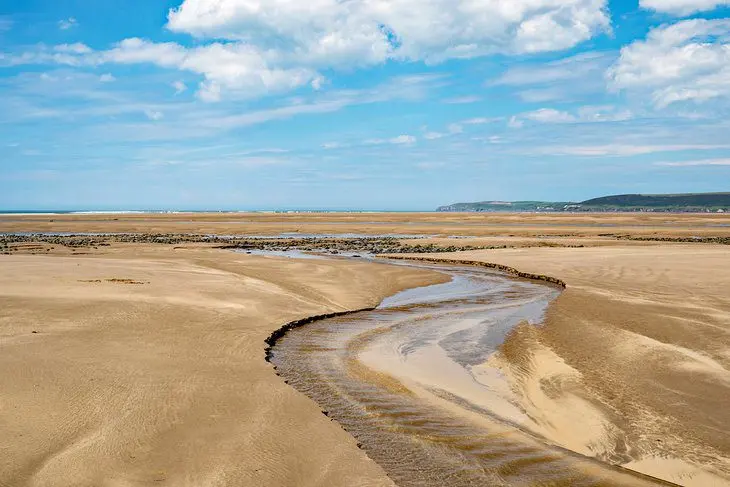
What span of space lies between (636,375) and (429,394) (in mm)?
3855

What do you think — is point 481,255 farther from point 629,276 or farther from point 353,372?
point 353,372

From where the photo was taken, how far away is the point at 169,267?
24.0m

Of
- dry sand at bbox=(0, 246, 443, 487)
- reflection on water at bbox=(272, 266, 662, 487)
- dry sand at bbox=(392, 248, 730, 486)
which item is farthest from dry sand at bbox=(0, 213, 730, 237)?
dry sand at bbox=(0, 246, 443, 487)

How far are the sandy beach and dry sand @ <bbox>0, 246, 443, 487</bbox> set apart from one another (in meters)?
0.03

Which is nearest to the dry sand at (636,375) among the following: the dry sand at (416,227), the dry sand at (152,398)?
the dry sand at (152,398)

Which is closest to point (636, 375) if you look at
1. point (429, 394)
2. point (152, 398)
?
point (429, 394)

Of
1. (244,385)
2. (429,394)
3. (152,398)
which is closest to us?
(152,398)

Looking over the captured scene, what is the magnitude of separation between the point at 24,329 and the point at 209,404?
564 cm

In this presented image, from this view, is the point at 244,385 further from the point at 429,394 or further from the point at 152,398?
the point at 429,394

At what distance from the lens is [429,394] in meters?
9.33

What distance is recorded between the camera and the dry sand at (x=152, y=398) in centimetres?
572

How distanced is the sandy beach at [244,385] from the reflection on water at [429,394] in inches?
16.9

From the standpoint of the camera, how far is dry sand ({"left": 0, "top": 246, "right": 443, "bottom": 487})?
572cm

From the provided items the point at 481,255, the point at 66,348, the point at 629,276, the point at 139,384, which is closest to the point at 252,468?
the point at 139,384
